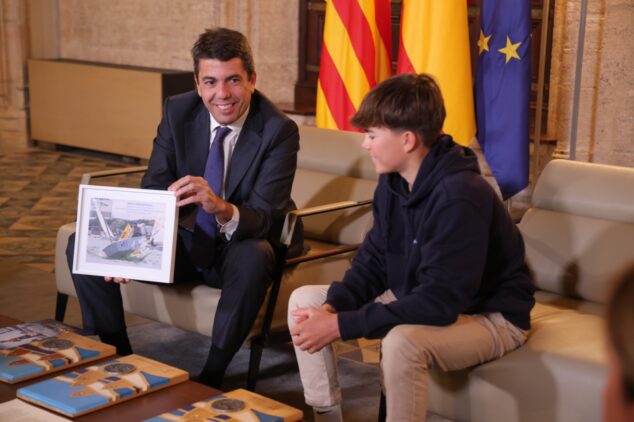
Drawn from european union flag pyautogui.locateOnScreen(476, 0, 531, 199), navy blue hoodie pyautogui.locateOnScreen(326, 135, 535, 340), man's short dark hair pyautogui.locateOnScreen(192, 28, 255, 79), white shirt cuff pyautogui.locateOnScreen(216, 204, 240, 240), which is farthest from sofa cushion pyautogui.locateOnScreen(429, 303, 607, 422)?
european union flag pyautogui.locateOnScreen(476, 0, 531, 199)

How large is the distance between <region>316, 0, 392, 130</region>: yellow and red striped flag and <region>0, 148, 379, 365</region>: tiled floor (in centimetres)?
176

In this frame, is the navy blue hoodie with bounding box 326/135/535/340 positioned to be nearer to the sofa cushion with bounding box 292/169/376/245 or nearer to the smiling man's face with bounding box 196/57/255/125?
the smiling man's face with bounding box 196/57/255/125

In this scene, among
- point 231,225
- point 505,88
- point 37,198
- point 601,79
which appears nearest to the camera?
point 231,225

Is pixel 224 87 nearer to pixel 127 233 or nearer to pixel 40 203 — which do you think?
pixel 127 233

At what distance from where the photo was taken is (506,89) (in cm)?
491

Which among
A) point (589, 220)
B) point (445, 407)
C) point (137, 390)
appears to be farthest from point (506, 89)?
point (137, 390)

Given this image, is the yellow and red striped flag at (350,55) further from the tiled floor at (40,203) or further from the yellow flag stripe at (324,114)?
the tiled floor at (40,203)

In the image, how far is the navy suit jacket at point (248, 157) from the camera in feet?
11.2

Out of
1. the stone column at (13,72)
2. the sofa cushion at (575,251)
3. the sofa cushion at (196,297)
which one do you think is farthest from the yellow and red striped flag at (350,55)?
the stone column at (13,72)

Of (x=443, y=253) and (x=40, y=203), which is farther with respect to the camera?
(x=40, y=203)

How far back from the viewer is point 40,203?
6863mm

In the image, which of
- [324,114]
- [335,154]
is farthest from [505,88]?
[335,154]

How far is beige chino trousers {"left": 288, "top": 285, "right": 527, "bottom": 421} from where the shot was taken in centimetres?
247

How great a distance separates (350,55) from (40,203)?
2.83 metres
